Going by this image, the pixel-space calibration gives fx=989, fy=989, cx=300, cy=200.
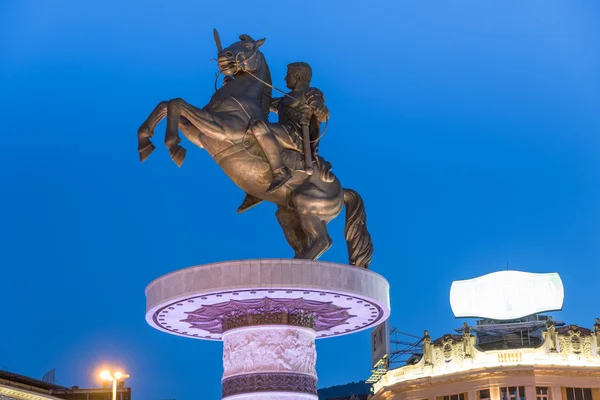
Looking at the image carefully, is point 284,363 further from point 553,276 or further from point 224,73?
point 553,276

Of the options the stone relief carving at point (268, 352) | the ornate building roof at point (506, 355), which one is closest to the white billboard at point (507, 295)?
the ornate building roof at point (506, 355)

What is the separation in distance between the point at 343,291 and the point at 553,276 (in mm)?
52279

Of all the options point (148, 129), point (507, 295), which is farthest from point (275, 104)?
point (507, 295)

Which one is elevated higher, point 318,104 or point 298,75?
point 298,75

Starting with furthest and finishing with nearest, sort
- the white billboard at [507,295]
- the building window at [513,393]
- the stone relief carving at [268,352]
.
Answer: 1. the white billboard at [507,295]
2. the building window at [513,393]
3. the stone relief carving at [268,352]

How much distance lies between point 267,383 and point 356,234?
3581 millimetres

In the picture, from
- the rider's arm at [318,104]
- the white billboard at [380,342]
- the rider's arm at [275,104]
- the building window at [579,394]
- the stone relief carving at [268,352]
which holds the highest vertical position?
the white billboard at [380,342]

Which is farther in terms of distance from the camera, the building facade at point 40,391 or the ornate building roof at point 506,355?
the ornate building roof at point 506,355

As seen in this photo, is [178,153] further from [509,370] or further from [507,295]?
[507,295]

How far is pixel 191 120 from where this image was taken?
1523cm

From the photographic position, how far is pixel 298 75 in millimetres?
17297

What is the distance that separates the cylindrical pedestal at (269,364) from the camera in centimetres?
1473

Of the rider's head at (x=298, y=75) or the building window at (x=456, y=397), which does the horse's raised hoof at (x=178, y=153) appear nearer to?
the rider's head at (x=298, y=75)

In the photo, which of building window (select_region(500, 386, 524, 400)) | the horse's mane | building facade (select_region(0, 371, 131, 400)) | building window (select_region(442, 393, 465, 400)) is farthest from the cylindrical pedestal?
building window (select_region(442, 393, 465, 400))
